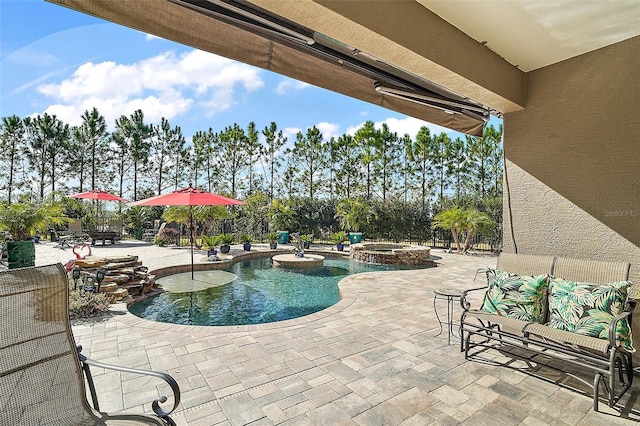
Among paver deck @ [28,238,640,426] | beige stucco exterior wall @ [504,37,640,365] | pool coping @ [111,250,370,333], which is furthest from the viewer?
pool coping @ [111,250,370,333]

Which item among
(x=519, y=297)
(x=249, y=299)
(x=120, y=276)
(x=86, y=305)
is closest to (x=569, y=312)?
(x=519, y=297)

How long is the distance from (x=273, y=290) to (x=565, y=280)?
6120 millimetres

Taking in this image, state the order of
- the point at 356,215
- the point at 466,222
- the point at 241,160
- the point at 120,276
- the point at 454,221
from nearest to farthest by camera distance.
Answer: the point at 120,276, the point at 466,222, the point at 454,221, the point at 356,215, the point at 241,160

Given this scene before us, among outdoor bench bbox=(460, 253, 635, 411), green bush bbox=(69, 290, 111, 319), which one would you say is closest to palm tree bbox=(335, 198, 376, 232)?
green bush bbox=(69, 290, 111, 319)

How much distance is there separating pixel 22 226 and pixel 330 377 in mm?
6482

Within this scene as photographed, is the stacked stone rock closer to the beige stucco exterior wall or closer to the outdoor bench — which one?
the outdoor bench

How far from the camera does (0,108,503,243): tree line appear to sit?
80.4 feet

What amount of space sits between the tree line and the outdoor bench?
19.1 metres

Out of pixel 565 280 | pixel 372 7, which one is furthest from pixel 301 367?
pixel 372 7

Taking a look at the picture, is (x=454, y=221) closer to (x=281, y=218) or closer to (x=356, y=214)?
(x=356, y=214)

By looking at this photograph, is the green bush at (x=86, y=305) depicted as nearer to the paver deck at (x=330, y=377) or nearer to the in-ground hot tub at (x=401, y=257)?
the paver deck at (x=330, y=377)

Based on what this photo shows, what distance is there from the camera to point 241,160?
2855 cm

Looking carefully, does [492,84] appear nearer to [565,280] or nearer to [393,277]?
[565,280]

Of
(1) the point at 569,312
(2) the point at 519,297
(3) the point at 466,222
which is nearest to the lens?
(1) the point at 569,312
